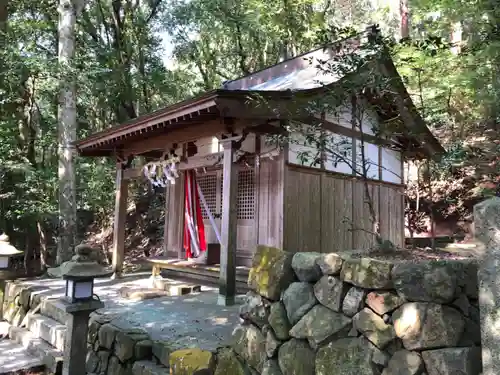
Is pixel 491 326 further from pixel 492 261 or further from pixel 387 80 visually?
pixel 387 80

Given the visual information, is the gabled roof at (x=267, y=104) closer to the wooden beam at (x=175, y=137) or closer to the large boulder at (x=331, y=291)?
the wooden beam at (x=175, y=137)

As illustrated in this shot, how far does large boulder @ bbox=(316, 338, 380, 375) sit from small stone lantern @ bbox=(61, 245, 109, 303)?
2642 mm

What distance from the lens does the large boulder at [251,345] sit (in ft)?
10.8

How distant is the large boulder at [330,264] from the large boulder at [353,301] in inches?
7.5

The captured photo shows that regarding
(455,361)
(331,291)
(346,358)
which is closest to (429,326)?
(455,361)

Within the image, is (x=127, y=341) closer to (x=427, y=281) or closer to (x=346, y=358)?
(x=346, y=358)

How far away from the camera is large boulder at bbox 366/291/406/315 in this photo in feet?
8.27

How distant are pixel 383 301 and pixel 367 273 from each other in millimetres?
209

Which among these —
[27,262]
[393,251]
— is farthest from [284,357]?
[27,262]

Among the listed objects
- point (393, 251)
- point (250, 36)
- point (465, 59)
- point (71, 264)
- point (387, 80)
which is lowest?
point (71, 264)

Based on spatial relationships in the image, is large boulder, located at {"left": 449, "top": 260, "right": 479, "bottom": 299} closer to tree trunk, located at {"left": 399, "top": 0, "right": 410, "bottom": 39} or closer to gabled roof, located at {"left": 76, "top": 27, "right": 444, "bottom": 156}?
gabled roof, located at {"left": 76, "top": 27, "right": 444, "bottom": 156}

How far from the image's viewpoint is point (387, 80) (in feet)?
12.8

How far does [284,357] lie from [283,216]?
3650mm

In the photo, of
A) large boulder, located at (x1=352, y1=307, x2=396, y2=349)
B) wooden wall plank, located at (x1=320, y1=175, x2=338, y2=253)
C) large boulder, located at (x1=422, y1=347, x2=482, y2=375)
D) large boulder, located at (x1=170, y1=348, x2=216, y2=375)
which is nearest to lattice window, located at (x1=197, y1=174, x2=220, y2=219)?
wooden wall plank, located at (x1=320, y1=175, x2=338, y2=253)
